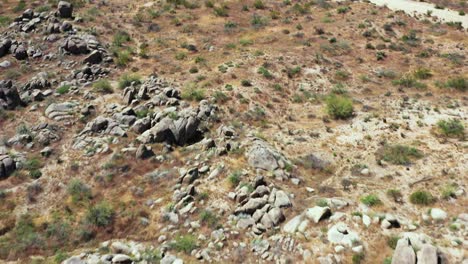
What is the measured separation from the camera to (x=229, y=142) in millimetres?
23266

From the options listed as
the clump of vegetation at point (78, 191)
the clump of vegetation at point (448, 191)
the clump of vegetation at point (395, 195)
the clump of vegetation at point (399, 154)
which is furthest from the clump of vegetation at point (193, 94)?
the clump of vegetation at point (448, 191)

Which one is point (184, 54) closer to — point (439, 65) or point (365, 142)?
point (365, 142)

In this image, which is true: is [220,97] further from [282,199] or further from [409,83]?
[409,83]

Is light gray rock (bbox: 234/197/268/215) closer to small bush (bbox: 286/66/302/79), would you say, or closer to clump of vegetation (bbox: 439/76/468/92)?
small bush (bbox: 286/66/302/79)

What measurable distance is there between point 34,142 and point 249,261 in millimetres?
17294

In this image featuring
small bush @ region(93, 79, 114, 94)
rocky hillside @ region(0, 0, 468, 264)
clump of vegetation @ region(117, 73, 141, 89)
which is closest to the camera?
rocky hillside @ region(0, 0, 468, 264)

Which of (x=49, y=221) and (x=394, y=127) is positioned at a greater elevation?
(x=394, y=127)

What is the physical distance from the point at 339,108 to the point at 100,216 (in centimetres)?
1793

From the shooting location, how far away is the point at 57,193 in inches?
836

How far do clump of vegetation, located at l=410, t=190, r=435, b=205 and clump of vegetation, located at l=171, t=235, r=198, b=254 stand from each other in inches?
433

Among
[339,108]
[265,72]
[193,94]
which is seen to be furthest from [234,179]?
[265,72]

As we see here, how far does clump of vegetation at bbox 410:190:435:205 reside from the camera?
18.2 metres

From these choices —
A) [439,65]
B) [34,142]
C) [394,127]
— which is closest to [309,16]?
[439,65]

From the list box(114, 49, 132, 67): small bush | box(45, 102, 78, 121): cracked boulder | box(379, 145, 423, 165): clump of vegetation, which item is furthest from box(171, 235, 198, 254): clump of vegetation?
box(114, 49, 132, 67): small bush
